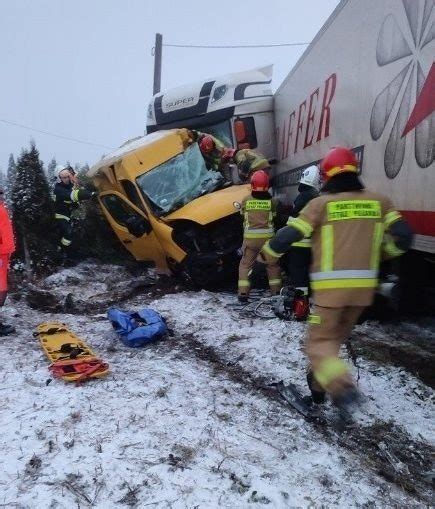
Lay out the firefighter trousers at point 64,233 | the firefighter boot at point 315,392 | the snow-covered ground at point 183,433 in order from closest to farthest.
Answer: the snow-covered ground at point 183,433 → the firefighter boot at point 315,392 → the firefighter trousers at point 64,233

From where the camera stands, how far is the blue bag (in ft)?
17.3

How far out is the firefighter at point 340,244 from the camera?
3396mm

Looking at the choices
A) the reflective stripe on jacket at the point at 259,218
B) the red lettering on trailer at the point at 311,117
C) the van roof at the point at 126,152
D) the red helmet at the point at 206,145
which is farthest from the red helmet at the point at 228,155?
the reflective stripe on jacket at the point at 259,218

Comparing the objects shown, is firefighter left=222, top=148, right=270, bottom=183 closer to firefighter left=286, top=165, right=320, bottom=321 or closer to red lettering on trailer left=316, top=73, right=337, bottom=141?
red lettering on trailer left=316, top=73, right=337, bottom=141

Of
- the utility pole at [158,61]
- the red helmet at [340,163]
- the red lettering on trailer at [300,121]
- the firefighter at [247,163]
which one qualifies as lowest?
the red helmet at [340,163]

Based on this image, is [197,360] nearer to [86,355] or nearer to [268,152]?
[86,355]

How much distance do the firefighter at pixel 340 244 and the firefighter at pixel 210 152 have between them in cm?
527

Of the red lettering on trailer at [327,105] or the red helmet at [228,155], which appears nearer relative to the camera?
the red lettering on trailer at [327,105]

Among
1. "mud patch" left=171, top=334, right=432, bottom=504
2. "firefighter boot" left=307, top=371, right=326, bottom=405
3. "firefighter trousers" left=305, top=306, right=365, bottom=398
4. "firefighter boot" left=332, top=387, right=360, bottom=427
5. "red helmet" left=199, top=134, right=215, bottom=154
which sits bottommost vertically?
"mud patch" left=171, top=334, right=432, bottom=504

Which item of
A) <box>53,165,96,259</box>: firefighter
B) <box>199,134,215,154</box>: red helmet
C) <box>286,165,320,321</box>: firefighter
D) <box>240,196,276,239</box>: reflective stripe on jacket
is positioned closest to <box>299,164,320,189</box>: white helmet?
<box>286,165,320,321</box>: firefighter

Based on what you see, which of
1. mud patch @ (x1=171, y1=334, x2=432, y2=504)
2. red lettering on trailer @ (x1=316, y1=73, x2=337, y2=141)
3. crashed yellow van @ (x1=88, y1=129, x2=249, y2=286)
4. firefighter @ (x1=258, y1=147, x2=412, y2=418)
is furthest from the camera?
crashed yellow van @ (x1=88, y1=129, x2=249, y2=286)

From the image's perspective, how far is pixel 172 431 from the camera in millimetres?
3436

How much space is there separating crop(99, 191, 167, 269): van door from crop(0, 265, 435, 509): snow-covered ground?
2.83 metres

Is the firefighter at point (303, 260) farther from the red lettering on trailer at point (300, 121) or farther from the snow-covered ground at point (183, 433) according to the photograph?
the red lettering on trailer at point (300, 121)
